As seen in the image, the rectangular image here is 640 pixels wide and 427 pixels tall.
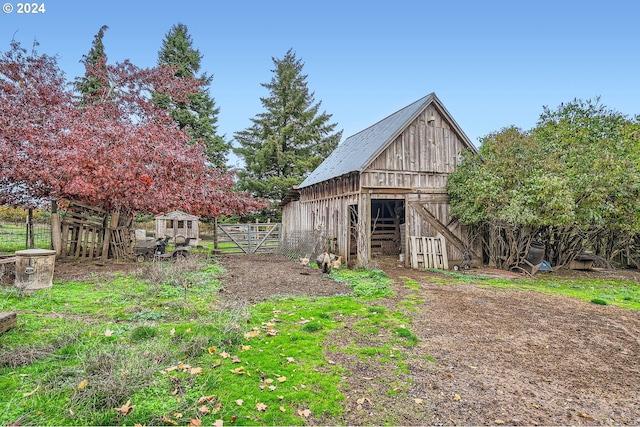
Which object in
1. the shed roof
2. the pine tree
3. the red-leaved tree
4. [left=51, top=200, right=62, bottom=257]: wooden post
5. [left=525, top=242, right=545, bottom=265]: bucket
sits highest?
the pine tree

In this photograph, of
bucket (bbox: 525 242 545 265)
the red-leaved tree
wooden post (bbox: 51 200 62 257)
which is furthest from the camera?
bucket (bbox: 525 242 545 265)

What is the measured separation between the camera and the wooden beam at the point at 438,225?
1278cm

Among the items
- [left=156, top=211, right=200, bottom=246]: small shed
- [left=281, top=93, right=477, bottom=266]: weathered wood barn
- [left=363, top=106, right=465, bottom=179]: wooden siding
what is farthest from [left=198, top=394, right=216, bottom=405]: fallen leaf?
[left=156, top=211, right=200, bottom=246]: small shed

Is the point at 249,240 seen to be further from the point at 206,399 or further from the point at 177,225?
the point at 206,399

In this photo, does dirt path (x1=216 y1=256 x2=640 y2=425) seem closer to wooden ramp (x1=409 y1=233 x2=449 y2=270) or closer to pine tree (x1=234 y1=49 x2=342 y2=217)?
wooden ramp (x1=409 y1=233 x2=449 y2=270)

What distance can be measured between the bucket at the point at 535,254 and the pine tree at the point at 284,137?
19198 millimetres

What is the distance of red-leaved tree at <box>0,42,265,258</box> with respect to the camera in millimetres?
9594

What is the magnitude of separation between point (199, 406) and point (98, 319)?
3.31 meters

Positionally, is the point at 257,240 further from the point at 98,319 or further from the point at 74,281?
the point at 98,319

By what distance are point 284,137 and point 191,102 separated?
8.22 metres

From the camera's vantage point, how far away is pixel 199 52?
27.4 metres

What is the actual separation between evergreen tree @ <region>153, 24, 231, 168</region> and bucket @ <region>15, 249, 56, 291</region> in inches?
743

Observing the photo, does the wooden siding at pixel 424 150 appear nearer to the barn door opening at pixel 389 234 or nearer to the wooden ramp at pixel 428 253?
the wooden ramp at pixel 428 253

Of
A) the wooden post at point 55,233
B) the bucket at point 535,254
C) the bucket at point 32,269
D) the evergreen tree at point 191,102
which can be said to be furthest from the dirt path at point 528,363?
the evergreen tree at point 191,102
